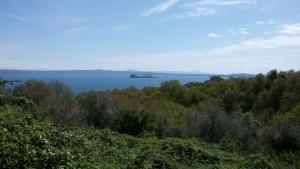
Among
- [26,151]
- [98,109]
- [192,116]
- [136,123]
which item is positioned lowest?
[136,123]

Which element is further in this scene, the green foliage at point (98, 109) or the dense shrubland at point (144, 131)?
the green foliage at point (98, 109)

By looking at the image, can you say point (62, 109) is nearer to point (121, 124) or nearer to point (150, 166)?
point (121, 124)

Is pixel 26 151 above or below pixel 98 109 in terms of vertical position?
above

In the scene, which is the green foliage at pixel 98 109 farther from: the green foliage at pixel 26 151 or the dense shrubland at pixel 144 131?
the green foliage at pixel 26 151

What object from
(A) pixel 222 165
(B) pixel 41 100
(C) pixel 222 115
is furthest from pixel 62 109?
(A) pixel 222 165

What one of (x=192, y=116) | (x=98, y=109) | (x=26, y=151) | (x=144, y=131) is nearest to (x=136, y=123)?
(x=144, y=131)

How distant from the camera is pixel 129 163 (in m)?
11.6

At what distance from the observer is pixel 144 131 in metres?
26.8

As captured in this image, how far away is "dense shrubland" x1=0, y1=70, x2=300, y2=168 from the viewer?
9.09 meters

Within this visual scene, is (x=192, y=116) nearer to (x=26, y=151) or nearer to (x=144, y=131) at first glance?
(x=144, y=131)

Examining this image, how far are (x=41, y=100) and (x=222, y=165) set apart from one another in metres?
20.9

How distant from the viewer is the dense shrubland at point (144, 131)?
9.09 metres

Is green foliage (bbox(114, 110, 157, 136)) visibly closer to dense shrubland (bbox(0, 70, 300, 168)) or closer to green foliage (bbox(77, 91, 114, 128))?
dense shrubland (bbox(0, 70, 300, 168))

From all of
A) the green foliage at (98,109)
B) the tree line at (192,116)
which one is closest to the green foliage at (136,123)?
the tree line at (192,116)
